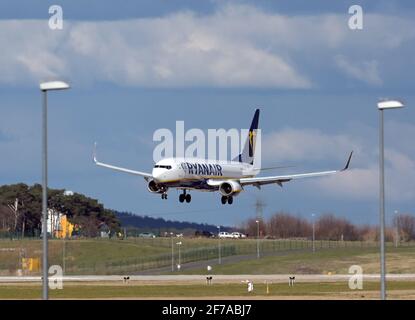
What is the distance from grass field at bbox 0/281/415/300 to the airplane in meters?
9.24

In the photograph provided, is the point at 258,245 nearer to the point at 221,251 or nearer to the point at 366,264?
the point at 221,251

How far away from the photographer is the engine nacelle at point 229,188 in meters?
122

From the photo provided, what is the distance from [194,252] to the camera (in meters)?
169

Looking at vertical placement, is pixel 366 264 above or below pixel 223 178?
below

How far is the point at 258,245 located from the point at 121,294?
82.6 m

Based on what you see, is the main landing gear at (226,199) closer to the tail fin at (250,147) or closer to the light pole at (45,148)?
A: the tail fin at (250,147)

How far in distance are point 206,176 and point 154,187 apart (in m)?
11.0

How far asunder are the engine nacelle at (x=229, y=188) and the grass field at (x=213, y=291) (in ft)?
47.3

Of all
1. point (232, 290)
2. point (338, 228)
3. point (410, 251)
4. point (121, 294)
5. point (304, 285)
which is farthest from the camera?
point (338, 228)

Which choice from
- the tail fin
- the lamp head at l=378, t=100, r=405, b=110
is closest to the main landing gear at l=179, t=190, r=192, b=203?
the tail fin

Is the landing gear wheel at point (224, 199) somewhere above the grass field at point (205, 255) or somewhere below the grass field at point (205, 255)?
above

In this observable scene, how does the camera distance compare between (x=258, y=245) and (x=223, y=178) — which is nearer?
(x=223, y=178)

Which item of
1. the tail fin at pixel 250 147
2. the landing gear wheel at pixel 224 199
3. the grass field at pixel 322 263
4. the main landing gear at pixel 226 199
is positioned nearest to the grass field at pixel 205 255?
the grass field at pixel 322 263
